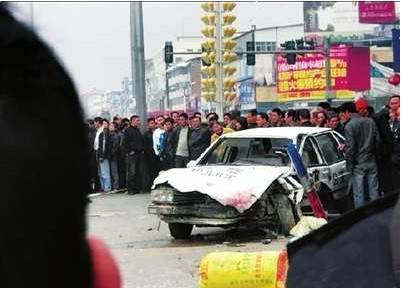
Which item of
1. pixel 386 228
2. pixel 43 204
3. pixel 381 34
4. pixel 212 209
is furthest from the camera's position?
pixel 381 34

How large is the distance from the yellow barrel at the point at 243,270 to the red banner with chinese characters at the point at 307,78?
47500mm

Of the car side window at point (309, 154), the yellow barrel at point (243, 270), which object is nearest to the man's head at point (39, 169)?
the yellow barrel at point (243, 270)

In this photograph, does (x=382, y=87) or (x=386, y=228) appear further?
(x=382, y=87)

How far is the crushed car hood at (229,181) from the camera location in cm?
911

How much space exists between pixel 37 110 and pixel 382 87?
6090cm

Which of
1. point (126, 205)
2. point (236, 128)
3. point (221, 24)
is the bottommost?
point (126, 205)

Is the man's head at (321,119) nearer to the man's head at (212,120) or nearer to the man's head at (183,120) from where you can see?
the man's head at (212,120)

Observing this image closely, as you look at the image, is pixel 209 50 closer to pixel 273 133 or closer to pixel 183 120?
pixel 183 120

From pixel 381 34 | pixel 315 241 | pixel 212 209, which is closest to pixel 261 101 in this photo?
pixel 381 34

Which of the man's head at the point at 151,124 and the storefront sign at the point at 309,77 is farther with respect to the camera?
the storefront sign at the point at 309,77

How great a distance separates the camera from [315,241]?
117cm

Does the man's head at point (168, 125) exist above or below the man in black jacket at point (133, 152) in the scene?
above

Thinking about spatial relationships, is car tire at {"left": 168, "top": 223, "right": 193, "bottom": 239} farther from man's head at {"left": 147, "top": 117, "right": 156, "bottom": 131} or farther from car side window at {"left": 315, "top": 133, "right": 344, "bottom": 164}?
man's head at {"left": 147, "top": 117, "right": 156, "bottom": 131}

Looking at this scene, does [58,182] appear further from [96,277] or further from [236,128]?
[236,128]
